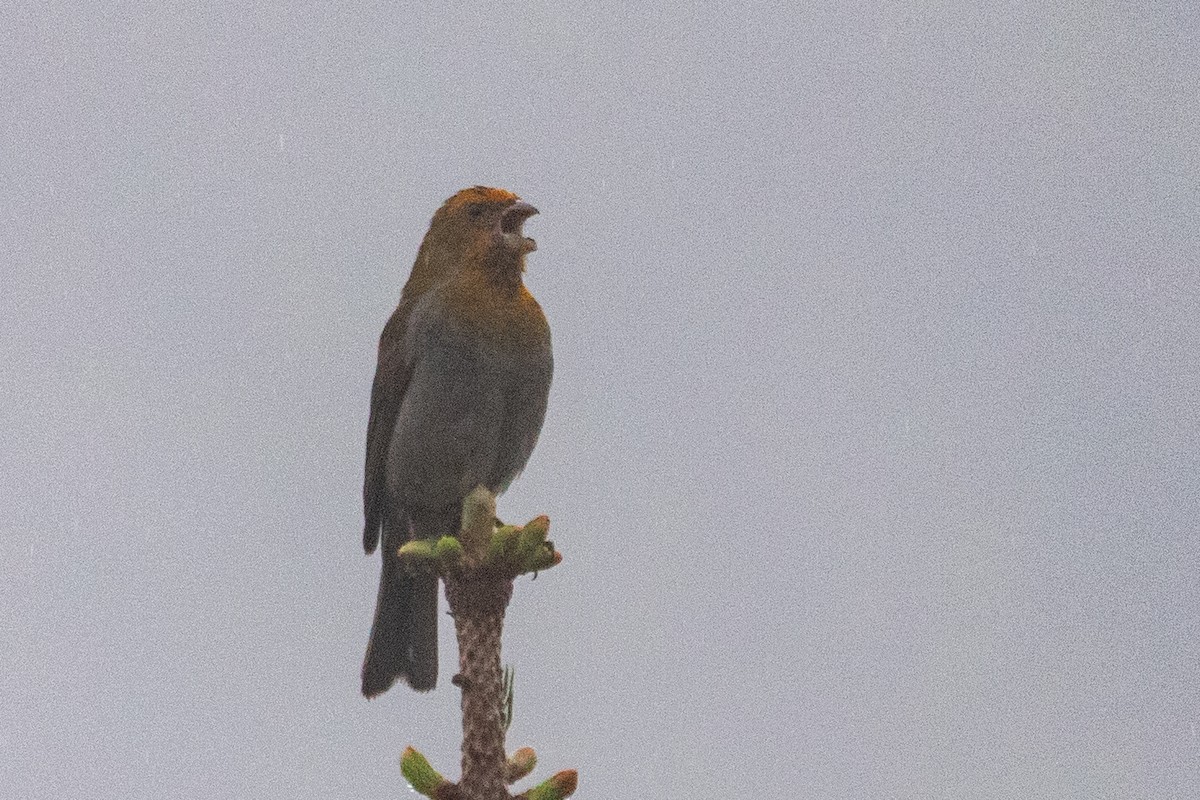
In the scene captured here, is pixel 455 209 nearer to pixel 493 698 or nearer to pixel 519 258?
pixel 519 258

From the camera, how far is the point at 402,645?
444cm

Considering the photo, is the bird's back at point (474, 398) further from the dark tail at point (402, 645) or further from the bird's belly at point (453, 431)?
the dark tail at point (402, 645)

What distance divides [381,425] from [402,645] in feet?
4.16

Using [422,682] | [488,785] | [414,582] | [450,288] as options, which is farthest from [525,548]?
[450,288]

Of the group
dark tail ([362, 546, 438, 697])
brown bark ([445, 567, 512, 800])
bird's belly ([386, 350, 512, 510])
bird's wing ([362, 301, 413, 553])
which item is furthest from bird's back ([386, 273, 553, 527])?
brown bark ([445, 567, 512, 800])

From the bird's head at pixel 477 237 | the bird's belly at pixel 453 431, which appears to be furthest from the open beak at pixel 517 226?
the bird's belly at pixel 453 431

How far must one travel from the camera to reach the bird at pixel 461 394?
5.10 metres

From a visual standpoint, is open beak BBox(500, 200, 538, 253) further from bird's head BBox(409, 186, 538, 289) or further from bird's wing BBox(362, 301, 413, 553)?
bird's wing BBox(362, 301, 413, 553)

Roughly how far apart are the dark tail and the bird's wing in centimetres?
62

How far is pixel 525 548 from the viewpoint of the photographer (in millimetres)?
2949

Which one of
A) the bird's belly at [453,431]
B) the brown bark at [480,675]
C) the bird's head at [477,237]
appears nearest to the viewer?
the brown bark at [480,675]

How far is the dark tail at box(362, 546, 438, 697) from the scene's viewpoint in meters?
4.43

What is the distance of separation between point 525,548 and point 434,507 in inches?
91.5

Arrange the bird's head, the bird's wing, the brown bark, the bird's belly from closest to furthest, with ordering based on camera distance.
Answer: the brown bark
the bird's belly
the bird's head
the bird's wing
